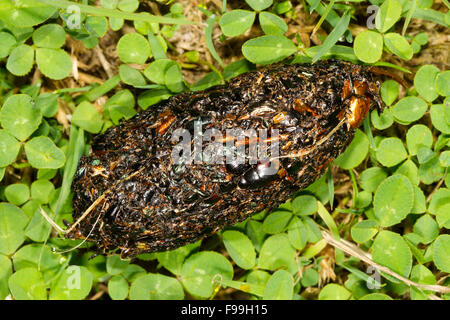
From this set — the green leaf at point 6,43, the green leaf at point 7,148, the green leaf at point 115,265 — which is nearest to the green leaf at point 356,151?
the green leaf at point 115,265

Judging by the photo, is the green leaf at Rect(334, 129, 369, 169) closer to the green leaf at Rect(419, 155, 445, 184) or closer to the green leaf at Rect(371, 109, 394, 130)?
the green leaf at Rect(371, 109, 394, 130)

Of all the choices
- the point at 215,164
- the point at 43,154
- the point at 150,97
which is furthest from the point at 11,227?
the point at 215,164

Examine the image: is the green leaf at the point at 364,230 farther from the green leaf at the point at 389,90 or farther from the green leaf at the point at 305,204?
the green leaf at the point at 389,90

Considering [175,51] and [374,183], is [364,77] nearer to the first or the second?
[374,183]

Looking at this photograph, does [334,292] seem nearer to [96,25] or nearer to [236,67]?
[236,67]

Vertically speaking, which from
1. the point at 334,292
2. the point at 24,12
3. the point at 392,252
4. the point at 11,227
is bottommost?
the point at 334,292
